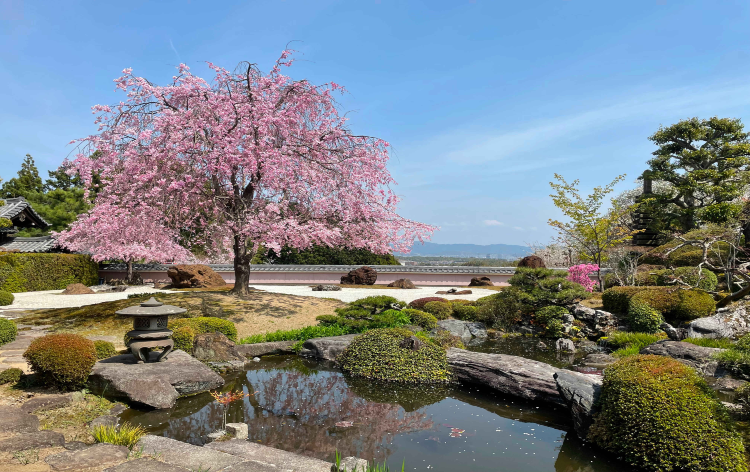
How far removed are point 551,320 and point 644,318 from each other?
235 cm

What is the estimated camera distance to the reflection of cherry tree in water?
18.1 ft

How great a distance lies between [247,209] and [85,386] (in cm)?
701

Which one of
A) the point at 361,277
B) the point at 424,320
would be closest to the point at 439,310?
the point at 424,320

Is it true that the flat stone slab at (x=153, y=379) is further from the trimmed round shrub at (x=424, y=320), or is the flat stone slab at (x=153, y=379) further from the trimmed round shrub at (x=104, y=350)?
the trimmed round shrub at (x=424, y=320)

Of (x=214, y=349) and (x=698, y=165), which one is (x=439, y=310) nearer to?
(x=214, y=349)

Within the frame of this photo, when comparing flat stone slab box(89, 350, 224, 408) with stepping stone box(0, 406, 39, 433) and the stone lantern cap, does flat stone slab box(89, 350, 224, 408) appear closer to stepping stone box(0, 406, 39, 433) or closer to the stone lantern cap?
the stone lantern cap

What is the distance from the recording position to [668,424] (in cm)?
482

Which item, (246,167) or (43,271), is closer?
(246,167)

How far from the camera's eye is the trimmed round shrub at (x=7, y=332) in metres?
9.66

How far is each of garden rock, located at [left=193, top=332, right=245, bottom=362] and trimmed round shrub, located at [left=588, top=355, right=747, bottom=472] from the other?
22.6 ft

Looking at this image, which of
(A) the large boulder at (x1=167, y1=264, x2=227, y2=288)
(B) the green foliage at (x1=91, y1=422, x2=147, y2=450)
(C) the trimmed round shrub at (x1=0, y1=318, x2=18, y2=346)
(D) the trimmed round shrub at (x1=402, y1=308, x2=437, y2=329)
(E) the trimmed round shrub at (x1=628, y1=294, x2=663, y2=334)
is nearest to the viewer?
(B) the green foliage at (x1=91, y1=422, x2=147, y2=450)

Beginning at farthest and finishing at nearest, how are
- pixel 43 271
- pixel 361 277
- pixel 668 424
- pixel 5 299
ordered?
pixel 361 277
pixel 43 271
pixel 5 299
pixel 668 424

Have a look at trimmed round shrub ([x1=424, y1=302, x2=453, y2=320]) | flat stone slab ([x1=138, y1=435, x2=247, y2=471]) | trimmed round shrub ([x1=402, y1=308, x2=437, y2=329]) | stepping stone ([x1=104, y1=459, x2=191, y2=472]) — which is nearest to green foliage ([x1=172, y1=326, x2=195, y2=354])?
flat stone slab ([x1=138, y1=435, x2=247, y2=471])

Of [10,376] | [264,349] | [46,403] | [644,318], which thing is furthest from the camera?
[644,318]
